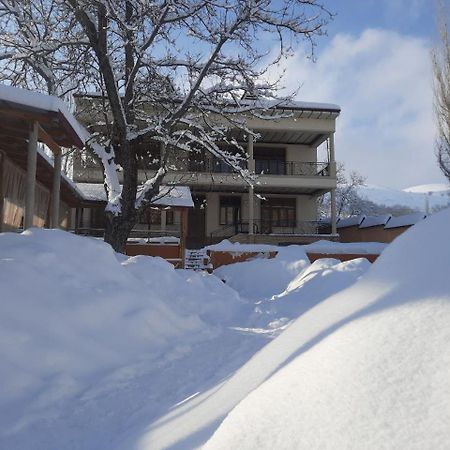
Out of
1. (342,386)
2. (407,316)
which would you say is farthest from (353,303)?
(342,386)

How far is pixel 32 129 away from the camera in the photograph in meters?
7.92

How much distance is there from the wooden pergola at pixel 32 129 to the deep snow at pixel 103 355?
Result: 196 centimetres

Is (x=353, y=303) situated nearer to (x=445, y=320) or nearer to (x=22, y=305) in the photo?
(x=445, y=320)

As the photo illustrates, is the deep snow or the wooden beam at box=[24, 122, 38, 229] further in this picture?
the wooden beam at box=[24, 122, 38, 229]

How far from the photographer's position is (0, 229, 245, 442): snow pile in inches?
149

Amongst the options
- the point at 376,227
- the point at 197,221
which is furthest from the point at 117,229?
the point at 376,227

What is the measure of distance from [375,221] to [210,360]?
24487mm

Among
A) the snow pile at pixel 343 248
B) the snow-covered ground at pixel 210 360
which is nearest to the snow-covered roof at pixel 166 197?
the snow pile at pixel 343 248

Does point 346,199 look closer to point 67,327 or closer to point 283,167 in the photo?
point 283,167

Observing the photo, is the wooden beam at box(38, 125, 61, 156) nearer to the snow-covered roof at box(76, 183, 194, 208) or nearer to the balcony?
the snow-covered roof at box(76, 183, 194, 208)

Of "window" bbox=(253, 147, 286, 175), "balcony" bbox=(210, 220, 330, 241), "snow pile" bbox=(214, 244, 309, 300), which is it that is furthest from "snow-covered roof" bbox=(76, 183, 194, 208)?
"window" bbox=(253, 147, 286, 175)

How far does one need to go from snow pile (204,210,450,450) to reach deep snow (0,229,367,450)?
1.62ft

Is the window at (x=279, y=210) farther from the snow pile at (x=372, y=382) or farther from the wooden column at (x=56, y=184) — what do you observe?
the snow pile at (x=372, y=382)

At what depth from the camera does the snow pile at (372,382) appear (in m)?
1.48
